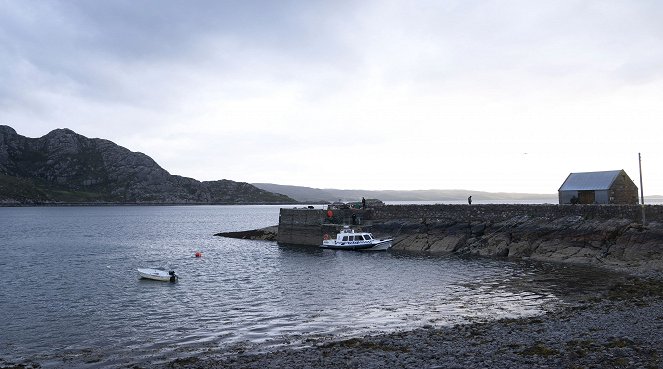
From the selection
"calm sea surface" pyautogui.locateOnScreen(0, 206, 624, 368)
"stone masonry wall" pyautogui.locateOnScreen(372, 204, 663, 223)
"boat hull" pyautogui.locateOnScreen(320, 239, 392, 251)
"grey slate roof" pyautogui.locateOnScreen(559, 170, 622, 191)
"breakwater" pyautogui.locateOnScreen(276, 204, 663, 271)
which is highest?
"grey slate roof" pyautogui.locateOnScreen(559, 170, 622, 191)

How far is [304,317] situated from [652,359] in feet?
54.8

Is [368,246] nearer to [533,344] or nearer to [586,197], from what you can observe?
[586,197]

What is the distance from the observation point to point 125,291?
1464 inches

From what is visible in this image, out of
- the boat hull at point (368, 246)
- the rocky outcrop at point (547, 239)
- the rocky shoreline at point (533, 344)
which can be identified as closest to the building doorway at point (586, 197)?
the rocky outcrop at point (547, 239)

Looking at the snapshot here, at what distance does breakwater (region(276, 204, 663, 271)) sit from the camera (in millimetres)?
A: 44719

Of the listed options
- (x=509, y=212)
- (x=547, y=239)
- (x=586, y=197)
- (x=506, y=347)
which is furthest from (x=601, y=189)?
(x=506, y=347)

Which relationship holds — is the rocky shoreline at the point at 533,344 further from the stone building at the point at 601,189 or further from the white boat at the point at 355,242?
the white boat at the point at 355,242

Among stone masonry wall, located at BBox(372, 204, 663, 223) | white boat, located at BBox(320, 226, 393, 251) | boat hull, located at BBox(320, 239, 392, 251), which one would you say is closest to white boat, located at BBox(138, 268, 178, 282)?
boat hull, located at BBox(320, 239, 392, 251)

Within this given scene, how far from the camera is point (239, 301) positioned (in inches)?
1286

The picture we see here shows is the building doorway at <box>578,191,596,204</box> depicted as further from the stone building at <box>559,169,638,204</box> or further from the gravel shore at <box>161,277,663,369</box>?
the gravel shore at <box>161,277,663,369</box>

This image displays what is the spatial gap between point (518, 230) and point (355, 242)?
19.9m

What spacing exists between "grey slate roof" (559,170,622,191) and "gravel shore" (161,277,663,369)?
3868 centimetres

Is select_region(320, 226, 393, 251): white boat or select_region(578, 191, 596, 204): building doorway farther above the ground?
select_region(578, 191, 596, 204): building doorway

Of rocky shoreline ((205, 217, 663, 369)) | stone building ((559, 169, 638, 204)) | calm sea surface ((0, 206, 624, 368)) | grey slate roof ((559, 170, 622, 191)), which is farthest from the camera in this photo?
grey slate roof ((559, 170, 622, 191))
